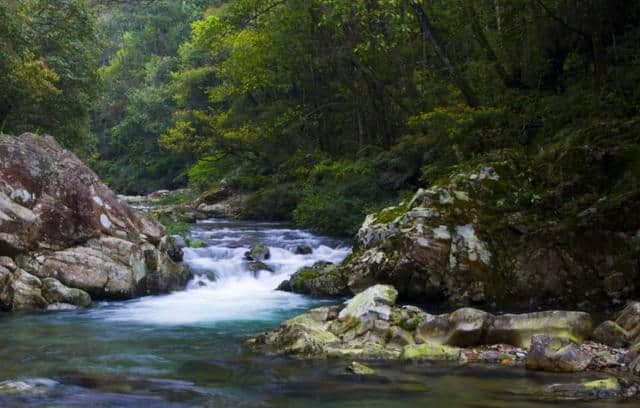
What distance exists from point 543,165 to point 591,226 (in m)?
1.96

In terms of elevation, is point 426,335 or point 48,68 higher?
point 48,68

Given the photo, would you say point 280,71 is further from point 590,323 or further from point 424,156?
point 590,323

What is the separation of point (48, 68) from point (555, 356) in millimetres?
17878

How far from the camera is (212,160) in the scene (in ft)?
89.8

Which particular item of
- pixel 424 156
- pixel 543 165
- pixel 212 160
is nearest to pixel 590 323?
pixel 543 165

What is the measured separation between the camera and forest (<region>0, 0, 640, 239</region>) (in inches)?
484

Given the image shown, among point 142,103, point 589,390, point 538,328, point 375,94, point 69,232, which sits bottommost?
point 589,390

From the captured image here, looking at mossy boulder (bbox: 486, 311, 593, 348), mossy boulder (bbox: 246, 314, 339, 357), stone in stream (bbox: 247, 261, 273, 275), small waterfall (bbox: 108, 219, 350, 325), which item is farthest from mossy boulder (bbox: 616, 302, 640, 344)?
stone in stream (bbox: 247, 261, 273, 275)

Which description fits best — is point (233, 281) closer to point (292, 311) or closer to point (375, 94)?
point (292, 311)

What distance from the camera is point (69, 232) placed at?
11734mm

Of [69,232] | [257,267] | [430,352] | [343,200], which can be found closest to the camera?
[430,352]

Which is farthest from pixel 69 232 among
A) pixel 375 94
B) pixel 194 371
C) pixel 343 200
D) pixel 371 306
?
pixel 375 94

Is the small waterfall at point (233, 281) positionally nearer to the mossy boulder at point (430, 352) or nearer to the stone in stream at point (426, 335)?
the stone in stream at point (426, 335)

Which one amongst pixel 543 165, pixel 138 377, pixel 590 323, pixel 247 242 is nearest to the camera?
pixel 138 377
